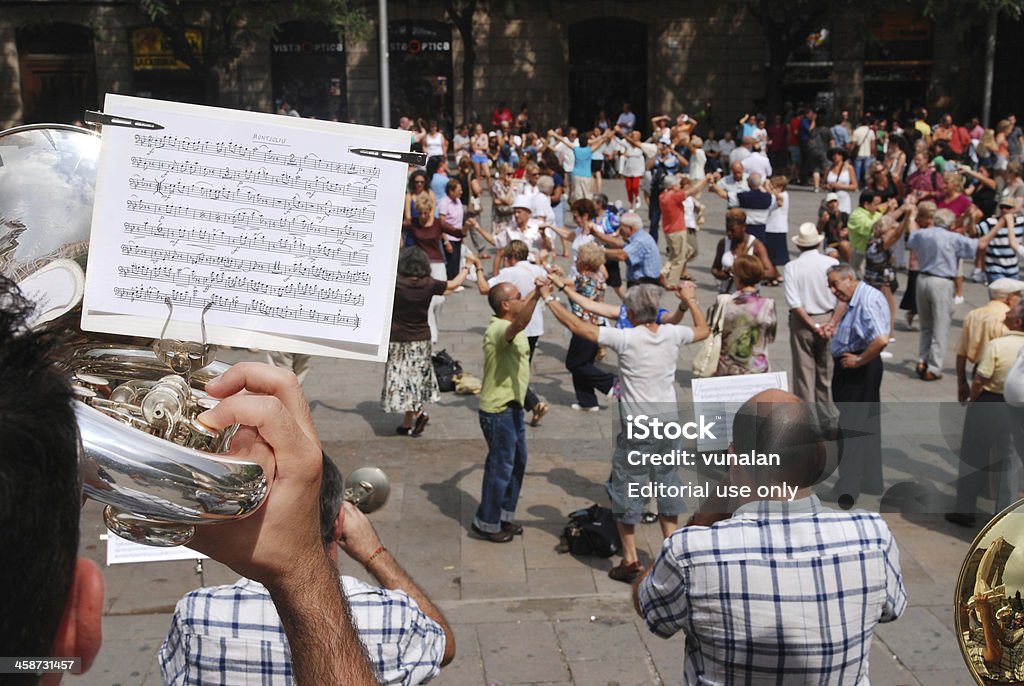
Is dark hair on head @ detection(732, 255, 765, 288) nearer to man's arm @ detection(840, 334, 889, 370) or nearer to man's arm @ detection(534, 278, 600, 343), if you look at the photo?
man's arm @ detection(840, 334, 889, 370)

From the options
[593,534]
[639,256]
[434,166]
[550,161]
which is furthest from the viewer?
[550,161]

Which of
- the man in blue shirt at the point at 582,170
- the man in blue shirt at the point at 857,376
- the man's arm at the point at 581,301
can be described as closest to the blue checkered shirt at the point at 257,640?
the man's arm at the point at 581,301

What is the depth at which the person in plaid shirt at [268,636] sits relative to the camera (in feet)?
8.82

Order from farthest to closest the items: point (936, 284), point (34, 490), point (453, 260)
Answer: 1. point (453, 260)
2. point (936, 284)
3. point (34, 490)

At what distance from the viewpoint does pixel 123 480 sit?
1395 millimetres

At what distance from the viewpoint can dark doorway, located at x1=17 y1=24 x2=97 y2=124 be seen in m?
32.8

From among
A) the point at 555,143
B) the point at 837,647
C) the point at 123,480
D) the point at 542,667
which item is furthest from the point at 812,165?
the point at 123,480

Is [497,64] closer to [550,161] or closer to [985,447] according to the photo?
[550,161]

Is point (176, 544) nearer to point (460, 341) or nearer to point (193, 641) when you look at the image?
point (193, 641)

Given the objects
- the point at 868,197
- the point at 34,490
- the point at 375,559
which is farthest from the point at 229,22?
the point at 34,490

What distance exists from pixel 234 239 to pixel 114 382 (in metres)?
0.36

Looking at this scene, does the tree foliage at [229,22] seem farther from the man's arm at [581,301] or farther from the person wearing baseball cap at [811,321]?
the man's arm at [581,301]

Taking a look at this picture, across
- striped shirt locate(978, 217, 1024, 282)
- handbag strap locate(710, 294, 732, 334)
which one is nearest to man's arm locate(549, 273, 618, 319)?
handbag strap locate(710, 294, 732, 334)

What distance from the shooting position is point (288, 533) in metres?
1.65
